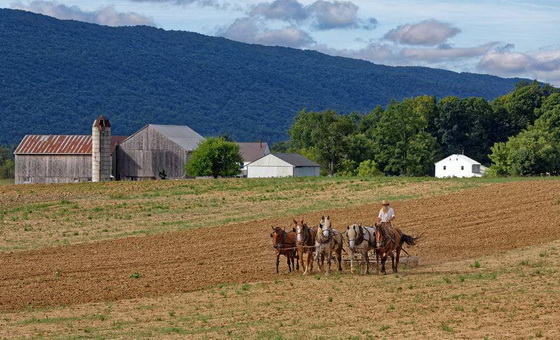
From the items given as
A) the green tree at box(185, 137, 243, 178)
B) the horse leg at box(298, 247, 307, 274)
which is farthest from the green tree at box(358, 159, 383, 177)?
the horse leg at box(298, 247, 307, 274)

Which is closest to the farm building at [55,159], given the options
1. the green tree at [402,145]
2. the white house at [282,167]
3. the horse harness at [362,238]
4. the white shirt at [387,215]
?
the white house at [282,167]

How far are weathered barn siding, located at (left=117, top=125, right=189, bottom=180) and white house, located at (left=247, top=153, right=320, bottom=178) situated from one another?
622 inches

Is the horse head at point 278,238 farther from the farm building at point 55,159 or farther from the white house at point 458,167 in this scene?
the white house at point 458,167

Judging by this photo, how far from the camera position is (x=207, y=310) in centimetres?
2370

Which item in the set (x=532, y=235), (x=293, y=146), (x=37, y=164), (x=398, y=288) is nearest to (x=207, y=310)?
(x=398, y=288)

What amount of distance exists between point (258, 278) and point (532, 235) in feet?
50.2

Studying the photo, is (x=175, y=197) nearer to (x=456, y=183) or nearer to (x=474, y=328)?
(x=456, y=183)

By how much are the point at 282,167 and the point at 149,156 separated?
19.1 metres

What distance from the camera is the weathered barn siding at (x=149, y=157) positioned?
104375 mm

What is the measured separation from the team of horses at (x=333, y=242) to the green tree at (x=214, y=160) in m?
66.4

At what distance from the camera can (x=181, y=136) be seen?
109 m

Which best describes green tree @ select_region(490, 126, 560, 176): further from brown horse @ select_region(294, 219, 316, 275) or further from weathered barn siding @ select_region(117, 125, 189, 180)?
brown horse @ select_region(294, 219, 316, 275)

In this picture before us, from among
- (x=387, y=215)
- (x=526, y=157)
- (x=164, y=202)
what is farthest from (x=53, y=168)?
(x=387, y=215)

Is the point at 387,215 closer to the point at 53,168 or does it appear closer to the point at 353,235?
the point at 353,235
